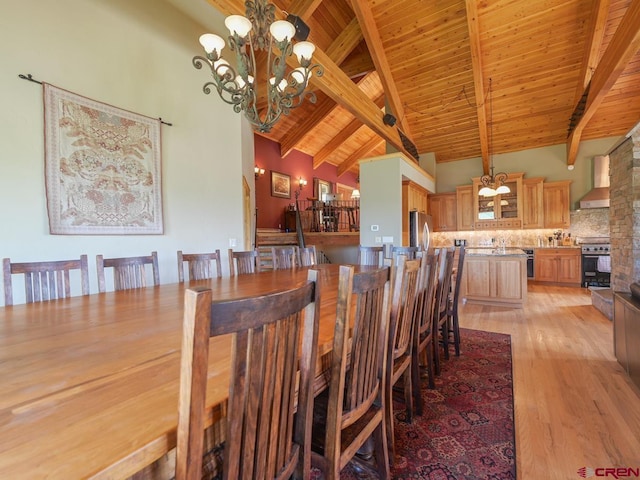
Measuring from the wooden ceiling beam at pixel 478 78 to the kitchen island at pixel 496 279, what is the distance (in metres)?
2.83

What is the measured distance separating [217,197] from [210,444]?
10.7ft

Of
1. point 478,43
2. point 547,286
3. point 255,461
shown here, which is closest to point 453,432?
point 255,461

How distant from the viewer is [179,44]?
3160 mm

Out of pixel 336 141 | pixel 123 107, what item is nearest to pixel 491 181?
pixel 336 141

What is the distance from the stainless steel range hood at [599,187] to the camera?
19.2 feet

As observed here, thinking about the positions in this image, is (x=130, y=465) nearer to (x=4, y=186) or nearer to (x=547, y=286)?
(x=4, y=186)

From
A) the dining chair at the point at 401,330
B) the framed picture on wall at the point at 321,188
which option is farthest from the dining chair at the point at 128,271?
the framed picture on wall at the point at 321,188

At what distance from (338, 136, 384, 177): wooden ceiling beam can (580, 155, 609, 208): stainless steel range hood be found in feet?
18.9

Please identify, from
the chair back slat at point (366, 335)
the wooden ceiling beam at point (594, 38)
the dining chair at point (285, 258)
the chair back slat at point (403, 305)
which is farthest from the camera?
the wooden ceiling beam at point (594, 38)

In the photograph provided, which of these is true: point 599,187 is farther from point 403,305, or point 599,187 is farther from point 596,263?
point 403,305

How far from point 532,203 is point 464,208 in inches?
53.9

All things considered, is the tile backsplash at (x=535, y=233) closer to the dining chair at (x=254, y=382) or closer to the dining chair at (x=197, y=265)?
the dining chair at (x=197, y=265)

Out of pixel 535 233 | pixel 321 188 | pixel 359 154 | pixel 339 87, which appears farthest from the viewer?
pixel 359 154

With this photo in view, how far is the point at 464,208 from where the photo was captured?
717cm
